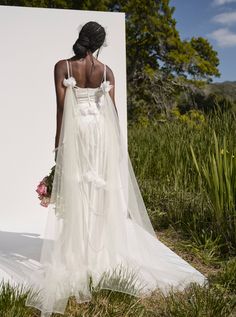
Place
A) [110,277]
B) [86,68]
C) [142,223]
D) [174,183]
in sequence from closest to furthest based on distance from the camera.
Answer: [110,277] → [86,68] → [142,223] → [174,183]

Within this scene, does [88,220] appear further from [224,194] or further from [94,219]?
[224,194]

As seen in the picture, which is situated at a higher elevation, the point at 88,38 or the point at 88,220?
the point at 88,38

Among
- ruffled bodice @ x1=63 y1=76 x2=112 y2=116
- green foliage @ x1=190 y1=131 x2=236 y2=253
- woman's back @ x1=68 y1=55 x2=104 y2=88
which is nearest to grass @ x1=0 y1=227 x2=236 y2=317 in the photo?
green foliage @ x1=190 y1=131 x2=236 y2=253

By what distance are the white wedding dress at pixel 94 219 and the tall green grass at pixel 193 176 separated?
0.70 m

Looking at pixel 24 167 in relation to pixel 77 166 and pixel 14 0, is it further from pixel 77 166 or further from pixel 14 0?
pixel 14 0

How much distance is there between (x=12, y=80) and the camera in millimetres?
5461

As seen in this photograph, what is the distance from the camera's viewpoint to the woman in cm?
280

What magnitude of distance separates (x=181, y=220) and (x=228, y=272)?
53.1 inches

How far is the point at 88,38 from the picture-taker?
292 centimetres

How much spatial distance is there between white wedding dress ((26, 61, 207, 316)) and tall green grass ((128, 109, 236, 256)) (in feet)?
2.31

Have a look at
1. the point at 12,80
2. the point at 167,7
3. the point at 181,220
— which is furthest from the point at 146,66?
the point at 181,220

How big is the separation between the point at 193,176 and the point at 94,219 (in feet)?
7.78

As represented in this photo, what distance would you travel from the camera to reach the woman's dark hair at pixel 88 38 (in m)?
2.90

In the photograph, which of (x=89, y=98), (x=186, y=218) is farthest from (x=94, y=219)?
(x=186, y=218)
